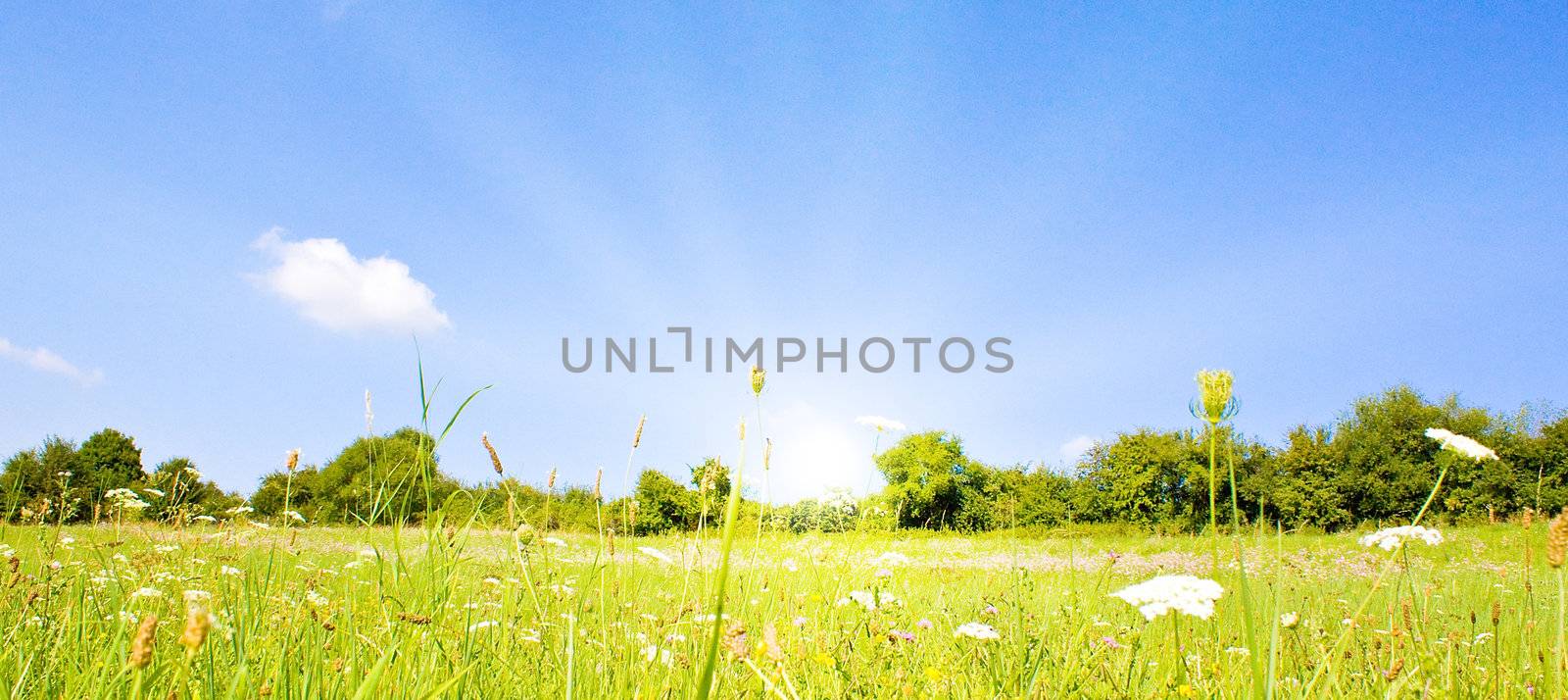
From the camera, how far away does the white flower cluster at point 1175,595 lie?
4.32 feet

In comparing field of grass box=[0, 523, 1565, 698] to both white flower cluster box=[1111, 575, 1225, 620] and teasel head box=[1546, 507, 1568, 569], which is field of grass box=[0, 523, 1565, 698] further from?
teasel head box=[1546, 507, 1568, 569]

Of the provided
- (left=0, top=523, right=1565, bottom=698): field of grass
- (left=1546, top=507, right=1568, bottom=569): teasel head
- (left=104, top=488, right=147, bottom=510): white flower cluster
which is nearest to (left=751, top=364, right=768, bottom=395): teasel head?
(left=0, top=523, right=1565, bottom=698): field of grass

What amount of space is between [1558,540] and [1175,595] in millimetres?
643

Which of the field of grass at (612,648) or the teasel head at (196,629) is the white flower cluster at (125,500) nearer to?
the field of grass at (612,648)

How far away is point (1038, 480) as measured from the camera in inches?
925

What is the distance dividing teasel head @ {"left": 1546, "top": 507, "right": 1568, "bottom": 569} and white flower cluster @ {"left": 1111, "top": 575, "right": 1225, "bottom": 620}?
0.53 meters

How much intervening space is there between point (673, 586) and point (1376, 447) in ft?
88.1

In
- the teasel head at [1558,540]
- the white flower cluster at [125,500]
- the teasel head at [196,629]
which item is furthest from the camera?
the white flower cluster at [125,500]

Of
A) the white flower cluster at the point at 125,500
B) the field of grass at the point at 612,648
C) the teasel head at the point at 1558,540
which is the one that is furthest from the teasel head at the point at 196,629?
the white flower cluster at the point at 125,500

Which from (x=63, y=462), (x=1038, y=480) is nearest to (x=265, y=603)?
(x=1038, y=480)

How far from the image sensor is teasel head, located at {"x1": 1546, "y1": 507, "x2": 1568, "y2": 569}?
1.31 m

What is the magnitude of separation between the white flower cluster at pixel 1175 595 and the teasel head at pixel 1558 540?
1.75 feet

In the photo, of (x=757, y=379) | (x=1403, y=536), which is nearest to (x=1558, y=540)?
(x=1403, y=536)

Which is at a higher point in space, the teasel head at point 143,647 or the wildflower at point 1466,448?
the wildflower at point 1466,448
